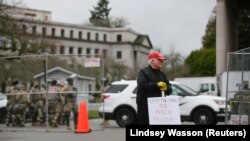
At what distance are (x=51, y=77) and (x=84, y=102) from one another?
8.84ft

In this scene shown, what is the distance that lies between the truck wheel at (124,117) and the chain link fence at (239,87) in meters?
6.40

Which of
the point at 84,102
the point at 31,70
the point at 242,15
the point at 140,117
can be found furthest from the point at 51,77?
the point at 242,15

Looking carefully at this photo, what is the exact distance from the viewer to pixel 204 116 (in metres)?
21.9

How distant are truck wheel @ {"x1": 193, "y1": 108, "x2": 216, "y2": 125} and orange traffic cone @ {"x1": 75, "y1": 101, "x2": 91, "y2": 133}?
475 centimetres

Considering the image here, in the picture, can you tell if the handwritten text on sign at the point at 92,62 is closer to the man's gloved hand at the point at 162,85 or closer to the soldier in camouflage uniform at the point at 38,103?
the soldier in camouflage uniform at the point at 38,103

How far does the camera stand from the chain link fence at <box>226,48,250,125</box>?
50.3ft

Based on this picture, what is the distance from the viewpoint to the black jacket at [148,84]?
9266 mm

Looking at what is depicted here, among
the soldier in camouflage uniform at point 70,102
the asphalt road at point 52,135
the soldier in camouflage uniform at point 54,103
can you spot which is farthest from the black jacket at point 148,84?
the soldier in camouflage uniform at point 54,103

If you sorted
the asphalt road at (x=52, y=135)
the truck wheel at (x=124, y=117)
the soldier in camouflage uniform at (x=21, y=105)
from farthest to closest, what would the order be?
the truck wheel at (x=124, y=117) → the soldier in camouflage uniform at (x=21, y=105) → the asphalt road at (x=52, y=135)

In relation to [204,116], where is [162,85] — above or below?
above

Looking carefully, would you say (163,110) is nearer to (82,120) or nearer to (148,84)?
(148,84)

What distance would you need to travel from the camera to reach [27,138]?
1750 cm

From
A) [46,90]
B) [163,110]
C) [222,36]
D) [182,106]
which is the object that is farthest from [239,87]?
[222,36]

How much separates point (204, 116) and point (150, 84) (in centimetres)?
1306
